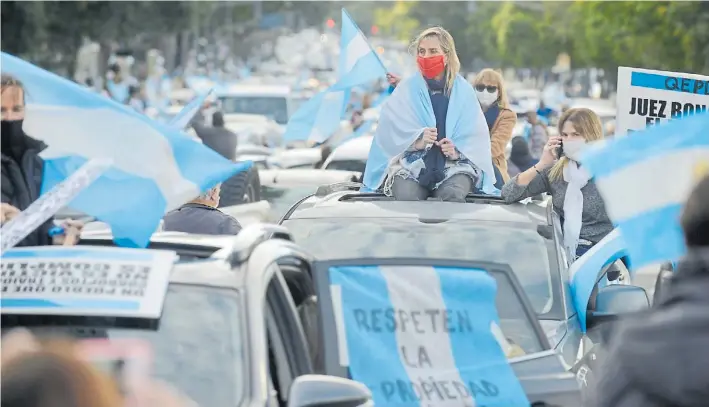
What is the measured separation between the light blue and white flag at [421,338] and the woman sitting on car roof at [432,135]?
398 centimetres

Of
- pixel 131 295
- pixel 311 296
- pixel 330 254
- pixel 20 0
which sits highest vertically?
pixel 131 295

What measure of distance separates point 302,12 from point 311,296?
156 m

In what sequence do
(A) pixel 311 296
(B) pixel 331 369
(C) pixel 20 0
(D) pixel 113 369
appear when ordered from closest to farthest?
1. (D) pixel 113 369
2. (B) pixel 331 369
3. (A) pixel 311 296
4. (C) pixel 20 0

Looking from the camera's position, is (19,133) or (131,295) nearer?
(131,295)

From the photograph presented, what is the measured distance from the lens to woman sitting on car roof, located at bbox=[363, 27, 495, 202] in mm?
9602

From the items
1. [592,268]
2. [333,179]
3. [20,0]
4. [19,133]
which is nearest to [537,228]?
[592,268]

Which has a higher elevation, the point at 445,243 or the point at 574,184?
the point at 445,243

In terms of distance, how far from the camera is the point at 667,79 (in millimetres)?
11195

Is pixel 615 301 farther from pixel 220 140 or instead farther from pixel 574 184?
pixel 220 140

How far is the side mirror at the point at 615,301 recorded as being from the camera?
7.26 m

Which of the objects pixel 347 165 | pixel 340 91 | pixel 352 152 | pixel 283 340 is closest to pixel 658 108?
pixel 340 91

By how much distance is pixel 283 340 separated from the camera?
4.86m

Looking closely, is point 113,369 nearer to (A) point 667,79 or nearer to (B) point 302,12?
(A) point 667,79

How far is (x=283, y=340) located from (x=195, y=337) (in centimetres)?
44
